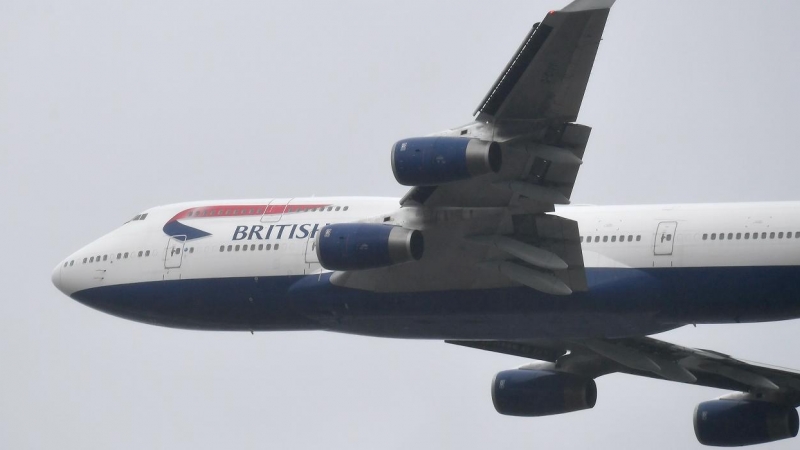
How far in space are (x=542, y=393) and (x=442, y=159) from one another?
437 inches

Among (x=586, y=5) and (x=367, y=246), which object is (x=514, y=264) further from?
(x=586, y=5)

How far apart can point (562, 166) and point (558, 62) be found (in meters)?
2.81

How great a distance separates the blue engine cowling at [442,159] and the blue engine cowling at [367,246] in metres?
2.36

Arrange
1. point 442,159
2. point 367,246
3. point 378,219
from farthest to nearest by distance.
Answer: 1. point 378,219
2. point 367,246
3. point 442,159

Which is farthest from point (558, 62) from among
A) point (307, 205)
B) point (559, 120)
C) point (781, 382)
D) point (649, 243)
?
point (781, 382)

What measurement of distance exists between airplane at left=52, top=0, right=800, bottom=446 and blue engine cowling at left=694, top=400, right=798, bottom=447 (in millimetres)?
49

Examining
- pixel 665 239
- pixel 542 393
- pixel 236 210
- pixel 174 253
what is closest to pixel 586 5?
pixel 665 239

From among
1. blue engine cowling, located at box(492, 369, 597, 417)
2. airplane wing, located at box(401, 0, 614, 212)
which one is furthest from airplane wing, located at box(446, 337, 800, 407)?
airplane wing, located at box(401, 0, 614, 212)

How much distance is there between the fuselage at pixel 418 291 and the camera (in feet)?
113

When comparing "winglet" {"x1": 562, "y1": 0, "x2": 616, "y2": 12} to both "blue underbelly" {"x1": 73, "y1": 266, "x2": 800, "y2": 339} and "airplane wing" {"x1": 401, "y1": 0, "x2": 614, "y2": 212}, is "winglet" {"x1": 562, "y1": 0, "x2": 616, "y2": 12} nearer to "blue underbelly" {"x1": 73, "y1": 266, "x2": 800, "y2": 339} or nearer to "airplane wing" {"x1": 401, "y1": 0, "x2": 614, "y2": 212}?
"airplane wing" {"x1": 401, "y1": 0, "x2": 614, "y2": 212}

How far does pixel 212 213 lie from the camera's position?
40.7 meters

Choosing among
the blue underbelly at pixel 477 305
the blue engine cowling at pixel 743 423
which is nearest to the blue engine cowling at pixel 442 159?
the blue underbelly at pixel 477 305

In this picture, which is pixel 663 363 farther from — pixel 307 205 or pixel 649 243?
pixel 307 205

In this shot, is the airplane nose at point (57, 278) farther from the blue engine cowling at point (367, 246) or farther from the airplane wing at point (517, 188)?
the blue engine cowling at point (367, 246)
